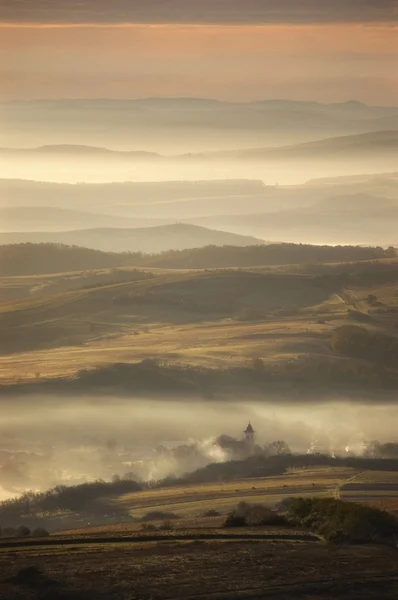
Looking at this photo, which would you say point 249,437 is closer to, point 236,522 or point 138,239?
point 236,522

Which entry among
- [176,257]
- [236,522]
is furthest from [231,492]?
[176,257]

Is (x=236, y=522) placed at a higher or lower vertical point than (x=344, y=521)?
higher

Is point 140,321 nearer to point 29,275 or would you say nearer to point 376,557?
point 29,275

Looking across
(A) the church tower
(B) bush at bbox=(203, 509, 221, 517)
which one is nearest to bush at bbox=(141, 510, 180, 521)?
(B) bush at bbox=(203, 509, 221, 517)

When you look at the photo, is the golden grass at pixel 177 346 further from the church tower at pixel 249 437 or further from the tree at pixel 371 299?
the church tower at pixel 249 437

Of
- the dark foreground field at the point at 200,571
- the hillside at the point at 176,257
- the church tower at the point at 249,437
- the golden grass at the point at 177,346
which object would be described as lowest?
the dark foreground field at the point at 200,571

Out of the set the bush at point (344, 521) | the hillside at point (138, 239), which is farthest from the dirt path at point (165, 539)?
the hillside at point (138, 239)

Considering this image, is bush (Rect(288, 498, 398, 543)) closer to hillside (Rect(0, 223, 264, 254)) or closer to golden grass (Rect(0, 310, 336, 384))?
golden grass (Rect(0, 310, 336, 384))
